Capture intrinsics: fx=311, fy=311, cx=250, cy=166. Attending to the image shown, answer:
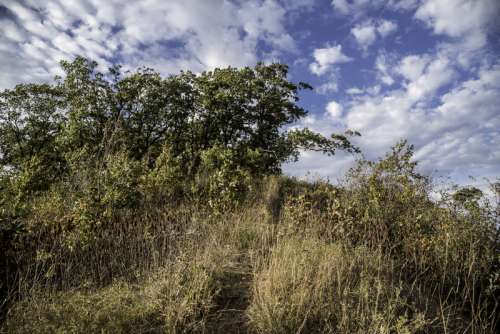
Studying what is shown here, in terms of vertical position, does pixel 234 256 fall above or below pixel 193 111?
below

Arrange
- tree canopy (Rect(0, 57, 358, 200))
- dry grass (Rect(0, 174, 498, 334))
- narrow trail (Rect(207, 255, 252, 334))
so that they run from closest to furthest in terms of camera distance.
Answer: dry grass (Rect(0, 174, 498, 334))
narrow trail (Rect(207, 255, 252, 334))
tree canopy (Rect(0, 57, 358, 200))

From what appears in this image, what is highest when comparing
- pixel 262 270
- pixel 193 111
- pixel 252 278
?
pixel 193 111

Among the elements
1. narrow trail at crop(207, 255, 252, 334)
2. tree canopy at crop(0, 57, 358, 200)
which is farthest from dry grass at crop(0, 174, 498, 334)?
tree canopy at crop(0, 57, 358, 200)

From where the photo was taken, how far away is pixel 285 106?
15.1 metres

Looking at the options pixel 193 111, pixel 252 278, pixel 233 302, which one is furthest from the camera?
pixel 193 111

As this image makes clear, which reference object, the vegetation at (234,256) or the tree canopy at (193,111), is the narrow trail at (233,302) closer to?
the vegetation at (234,256)

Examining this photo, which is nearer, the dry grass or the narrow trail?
the dry grass

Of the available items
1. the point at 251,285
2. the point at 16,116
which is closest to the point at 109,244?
the point at 251,285

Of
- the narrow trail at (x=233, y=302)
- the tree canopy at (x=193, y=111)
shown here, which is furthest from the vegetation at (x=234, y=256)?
the tree canopy at (x=193, y=111)

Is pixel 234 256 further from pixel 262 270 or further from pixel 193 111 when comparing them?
pixel 193 111

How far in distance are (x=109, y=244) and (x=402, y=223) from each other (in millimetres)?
5467

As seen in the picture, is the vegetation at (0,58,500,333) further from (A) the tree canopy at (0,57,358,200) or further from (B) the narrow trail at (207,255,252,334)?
(A) the tree canopy at (0,57,358,200)

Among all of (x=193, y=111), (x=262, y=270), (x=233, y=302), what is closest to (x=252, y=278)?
(x=262, y=270)

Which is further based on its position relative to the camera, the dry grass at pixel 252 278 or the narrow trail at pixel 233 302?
the narrow trail at pixel 233 302
